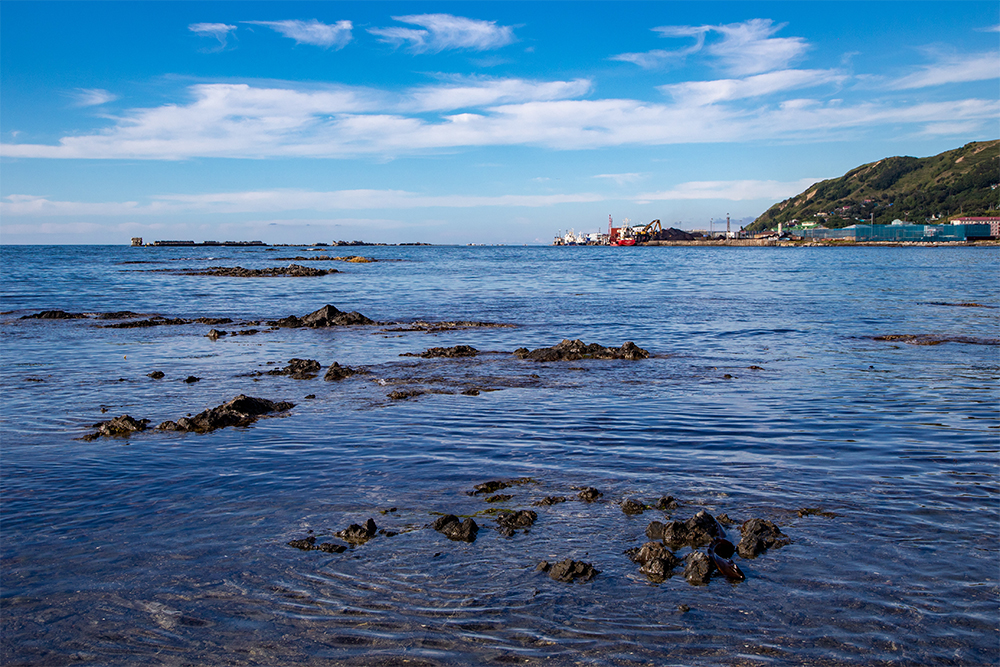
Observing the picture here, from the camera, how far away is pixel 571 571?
6.06 m

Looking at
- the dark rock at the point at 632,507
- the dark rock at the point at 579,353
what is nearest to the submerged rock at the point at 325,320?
the dark rock at the point at 579,353

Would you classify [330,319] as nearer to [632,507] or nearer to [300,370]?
[300,370]

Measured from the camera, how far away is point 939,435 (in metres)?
10.7

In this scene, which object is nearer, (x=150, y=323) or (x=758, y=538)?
(x=758, y=538)

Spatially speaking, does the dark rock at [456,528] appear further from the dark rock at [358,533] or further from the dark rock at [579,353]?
the dark rock at [579,353]

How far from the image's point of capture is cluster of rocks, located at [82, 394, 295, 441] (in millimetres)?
11047

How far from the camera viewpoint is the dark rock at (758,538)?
6492mm

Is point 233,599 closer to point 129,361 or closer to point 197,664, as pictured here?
point 197,664

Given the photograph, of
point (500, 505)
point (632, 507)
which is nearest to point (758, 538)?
point (632, 507)

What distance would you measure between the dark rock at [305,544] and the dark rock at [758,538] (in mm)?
4174

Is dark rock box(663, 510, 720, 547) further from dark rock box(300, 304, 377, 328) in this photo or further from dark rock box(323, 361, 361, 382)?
dark rock box(300, 304, 377, 328)

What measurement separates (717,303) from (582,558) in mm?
32503

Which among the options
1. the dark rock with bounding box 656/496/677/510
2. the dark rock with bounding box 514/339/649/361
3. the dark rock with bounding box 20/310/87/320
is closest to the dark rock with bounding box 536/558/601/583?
the dark rock with bounding box 656/496/677/510

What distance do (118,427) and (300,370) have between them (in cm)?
Result: 597
